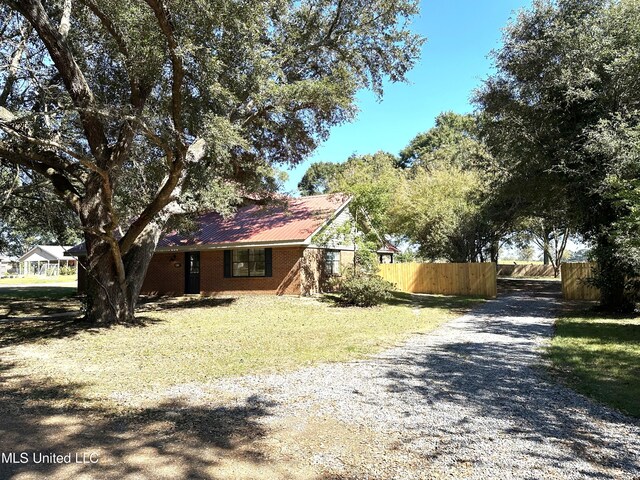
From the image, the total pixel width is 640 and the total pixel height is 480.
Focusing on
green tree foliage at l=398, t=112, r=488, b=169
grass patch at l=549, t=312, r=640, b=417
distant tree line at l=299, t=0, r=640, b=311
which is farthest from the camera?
green tree foliage at l=398, t=112, r=488, b=169

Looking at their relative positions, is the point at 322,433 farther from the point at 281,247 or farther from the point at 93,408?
the point at 281,247

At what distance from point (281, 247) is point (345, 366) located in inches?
498

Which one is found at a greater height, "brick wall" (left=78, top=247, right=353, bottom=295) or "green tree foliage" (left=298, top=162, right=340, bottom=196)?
"green tree foliage" (left=298, top=162, right=340, bottom=196)

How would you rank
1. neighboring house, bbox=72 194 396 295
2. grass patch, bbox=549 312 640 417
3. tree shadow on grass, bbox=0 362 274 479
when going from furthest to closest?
neighboring house, bbox=72 194 396 295 < grass patch, bbox=549 312 640 417 < tree shadow on grass, bbox=0 362 274 479

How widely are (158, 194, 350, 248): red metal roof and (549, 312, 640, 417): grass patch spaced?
10.7 m

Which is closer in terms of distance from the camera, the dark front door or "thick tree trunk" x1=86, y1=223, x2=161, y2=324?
"thick tree trunk" x1=86, y1=223, x2=161, y2=324

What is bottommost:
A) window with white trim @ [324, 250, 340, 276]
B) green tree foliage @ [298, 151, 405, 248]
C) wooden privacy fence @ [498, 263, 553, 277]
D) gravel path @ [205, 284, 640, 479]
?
gravel path @ [205, 284, 640, 479]

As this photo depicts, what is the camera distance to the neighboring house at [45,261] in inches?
2295

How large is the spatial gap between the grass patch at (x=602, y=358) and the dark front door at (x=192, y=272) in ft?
50.9

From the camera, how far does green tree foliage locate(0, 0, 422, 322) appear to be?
898 centimetres

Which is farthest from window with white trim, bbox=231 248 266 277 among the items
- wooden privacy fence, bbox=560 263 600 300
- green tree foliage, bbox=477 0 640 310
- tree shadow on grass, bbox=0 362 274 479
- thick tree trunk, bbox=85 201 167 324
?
tree shadow on grass, bbox=0 362 274 479

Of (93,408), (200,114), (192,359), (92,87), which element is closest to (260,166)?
(200,114)

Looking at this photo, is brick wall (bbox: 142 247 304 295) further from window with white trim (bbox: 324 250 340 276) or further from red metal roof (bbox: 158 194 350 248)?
window with white trim (bbox: 324 250 340 276)

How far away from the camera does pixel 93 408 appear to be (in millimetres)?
5059
